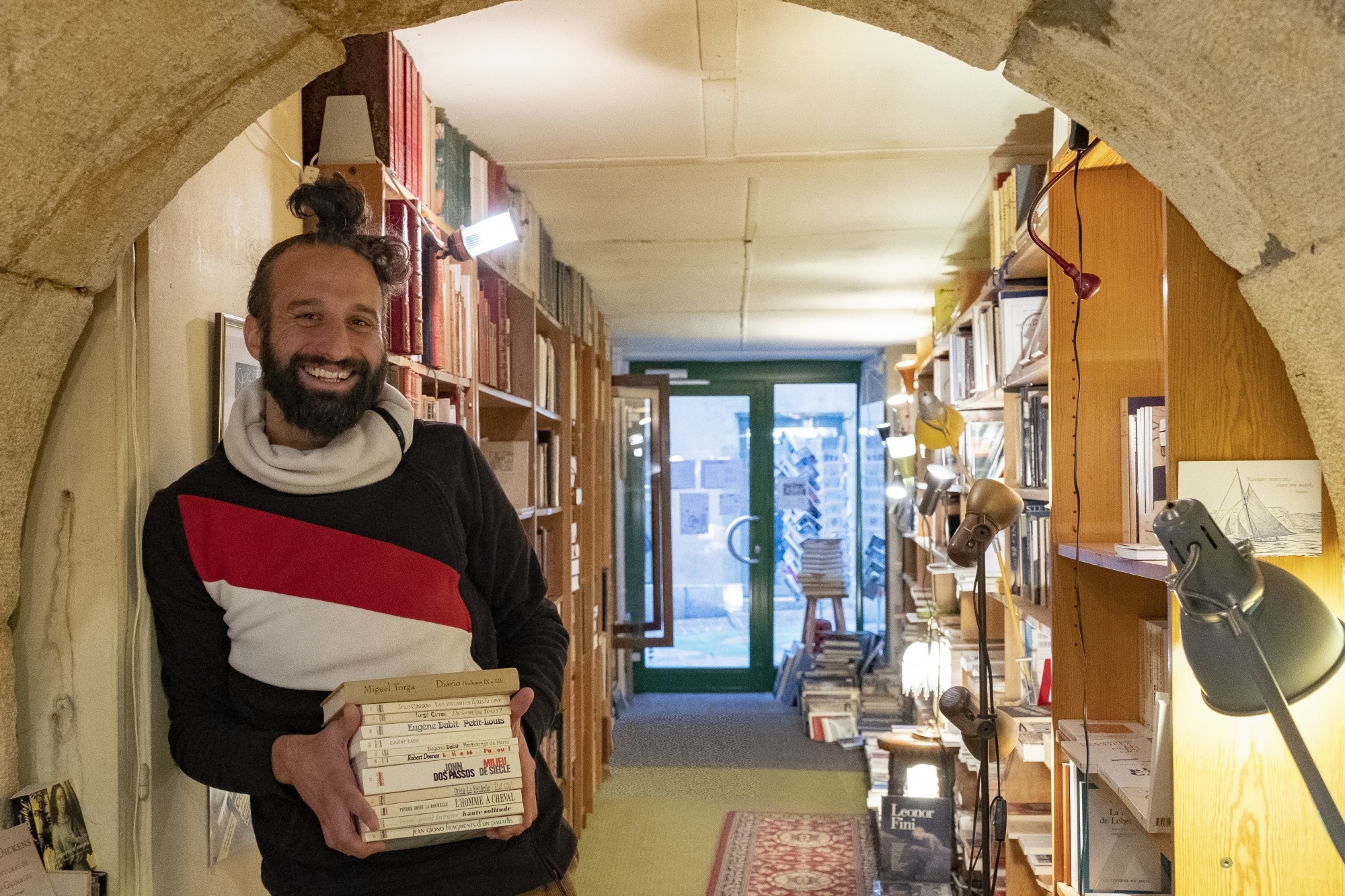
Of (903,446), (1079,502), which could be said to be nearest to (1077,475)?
(1079,502)

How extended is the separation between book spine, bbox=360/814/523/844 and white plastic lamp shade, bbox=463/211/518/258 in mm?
1431

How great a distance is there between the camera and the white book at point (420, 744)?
1260 mm

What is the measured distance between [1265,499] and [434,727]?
3.79ft

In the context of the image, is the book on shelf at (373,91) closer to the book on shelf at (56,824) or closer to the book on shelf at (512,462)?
the book on shelf at (56,824)

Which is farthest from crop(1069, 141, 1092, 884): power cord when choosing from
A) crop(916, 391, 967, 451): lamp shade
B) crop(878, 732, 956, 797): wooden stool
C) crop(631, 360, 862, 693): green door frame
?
crop(631, 360, 862, 693): green door frame

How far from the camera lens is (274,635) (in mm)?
1419

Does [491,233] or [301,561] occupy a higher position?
[491,233]

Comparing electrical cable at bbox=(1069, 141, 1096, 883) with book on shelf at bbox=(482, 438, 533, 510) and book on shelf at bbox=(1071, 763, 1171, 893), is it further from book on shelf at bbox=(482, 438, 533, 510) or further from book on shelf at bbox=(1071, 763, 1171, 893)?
book on shelf at bbox=(482, 438, 533, 510)

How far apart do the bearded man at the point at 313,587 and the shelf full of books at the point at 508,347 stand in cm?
33

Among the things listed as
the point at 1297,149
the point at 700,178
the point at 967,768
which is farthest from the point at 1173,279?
the point at 967,768

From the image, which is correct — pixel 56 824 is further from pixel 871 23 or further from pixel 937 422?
pixel 937 422

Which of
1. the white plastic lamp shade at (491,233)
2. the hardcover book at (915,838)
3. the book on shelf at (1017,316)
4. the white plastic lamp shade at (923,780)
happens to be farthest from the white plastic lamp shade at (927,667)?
the white plastic lamp shade at (491,233)

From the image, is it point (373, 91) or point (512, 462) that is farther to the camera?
point (512, 462)

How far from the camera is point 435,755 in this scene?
1.29m
